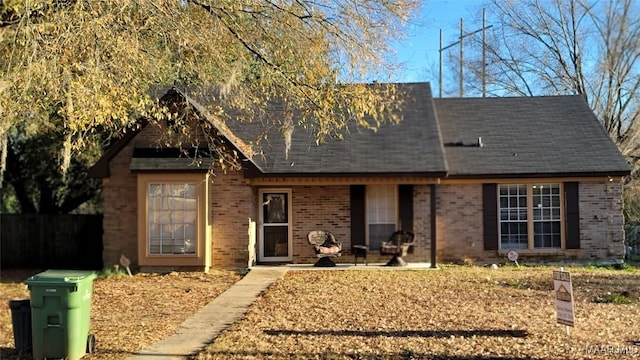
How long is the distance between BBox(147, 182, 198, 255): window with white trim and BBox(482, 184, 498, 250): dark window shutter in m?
7.89

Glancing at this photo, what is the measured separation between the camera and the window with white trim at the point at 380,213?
1752cm

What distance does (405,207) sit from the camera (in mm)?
17438

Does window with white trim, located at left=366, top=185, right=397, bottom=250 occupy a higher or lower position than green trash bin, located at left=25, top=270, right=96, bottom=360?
higher

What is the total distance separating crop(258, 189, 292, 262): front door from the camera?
1773 centimetres

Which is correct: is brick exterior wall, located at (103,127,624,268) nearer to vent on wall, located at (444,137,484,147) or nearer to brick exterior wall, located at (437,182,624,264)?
brick exterior wall, located at (437,182,624,264)

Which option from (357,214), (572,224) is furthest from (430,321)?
(572,224)

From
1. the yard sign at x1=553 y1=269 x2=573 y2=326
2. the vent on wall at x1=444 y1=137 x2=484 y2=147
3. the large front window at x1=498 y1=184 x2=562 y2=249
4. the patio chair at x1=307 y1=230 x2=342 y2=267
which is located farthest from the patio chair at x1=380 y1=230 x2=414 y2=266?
the yard sign at x1=553 y1=269 x2=573 y2=326

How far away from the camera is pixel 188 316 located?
33.7 ft

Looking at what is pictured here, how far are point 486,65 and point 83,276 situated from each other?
25.7 meters

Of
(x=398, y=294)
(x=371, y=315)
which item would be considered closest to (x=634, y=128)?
(x=398, y=294)

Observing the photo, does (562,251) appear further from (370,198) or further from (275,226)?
(275,226)

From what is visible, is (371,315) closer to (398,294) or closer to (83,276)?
(398,294)

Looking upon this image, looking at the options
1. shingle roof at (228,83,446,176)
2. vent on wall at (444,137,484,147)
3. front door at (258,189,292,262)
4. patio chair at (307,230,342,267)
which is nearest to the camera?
patio chair at (307,230,342,267)

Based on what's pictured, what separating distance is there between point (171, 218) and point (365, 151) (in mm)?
5597
